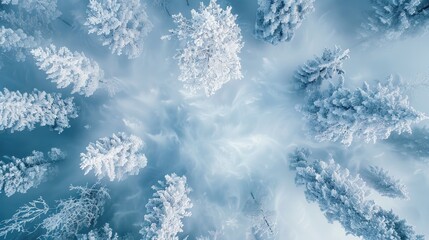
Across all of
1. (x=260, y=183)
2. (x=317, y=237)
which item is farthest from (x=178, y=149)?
(x=317, y=237)

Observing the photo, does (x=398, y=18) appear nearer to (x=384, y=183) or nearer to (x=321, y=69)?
(x=321, y=69)

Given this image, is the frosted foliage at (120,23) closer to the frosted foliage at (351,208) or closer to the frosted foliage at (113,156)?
the frosted foliage at (113,156)

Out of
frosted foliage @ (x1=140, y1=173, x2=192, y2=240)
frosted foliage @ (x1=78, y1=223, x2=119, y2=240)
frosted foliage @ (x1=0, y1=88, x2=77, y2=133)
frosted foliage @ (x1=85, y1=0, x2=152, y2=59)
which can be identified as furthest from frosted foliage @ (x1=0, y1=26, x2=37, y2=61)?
frosted foliage @ (x1=140, y1=173, x2=192, y2=240)

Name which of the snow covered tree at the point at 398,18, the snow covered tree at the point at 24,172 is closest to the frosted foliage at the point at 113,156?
the snow covered tree at the point at 24,172

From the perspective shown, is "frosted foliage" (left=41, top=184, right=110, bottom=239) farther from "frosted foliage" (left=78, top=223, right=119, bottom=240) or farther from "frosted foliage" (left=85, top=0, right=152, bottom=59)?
"frosted foliage" (left=85, top=0, right=152, bottom=59)

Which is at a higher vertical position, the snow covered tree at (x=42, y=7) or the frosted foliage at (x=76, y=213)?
the snow covered tree at (x=42, y=7)

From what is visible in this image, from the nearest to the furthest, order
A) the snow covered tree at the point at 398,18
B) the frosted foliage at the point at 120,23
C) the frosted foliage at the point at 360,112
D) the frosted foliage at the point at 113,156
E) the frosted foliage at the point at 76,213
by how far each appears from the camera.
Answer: the frosted foliage at the point at 360,112
the frosted foliage at the point at 113,156
the frosted foliage at the point at 120,23
the snow covered tree at the point at 398,18
the frosted foliage at the point at 76,213

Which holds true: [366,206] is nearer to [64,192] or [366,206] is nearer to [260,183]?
[260,183]
